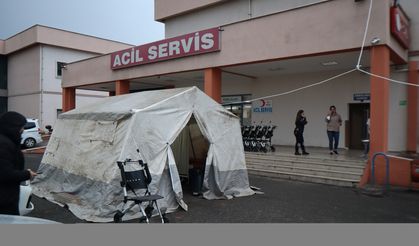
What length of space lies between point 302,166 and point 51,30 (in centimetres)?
2479

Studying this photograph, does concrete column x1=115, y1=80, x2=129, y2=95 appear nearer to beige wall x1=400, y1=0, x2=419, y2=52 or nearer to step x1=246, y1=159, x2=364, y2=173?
step x1=246, y1=159, x2=364, y2=173

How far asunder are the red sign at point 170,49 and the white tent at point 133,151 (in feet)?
17.6

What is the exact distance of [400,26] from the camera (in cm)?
1057

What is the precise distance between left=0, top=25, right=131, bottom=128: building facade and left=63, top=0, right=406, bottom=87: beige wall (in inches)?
654

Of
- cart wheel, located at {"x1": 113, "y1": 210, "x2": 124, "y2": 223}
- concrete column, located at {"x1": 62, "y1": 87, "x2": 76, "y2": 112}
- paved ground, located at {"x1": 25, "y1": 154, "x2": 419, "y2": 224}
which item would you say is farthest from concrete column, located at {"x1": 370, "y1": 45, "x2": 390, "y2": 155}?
concrete column, located at {"x1": 62, "y1": 87, "x2": 76, "y2": 112}

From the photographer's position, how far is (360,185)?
9.13 meters

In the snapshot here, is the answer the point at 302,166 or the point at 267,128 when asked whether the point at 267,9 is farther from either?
the point at 302,166

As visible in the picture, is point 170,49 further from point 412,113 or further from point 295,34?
point 412,113

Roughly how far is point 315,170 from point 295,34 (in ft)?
14.5

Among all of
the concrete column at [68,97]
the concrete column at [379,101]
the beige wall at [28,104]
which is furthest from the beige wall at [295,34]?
the beige wall at [28,104]

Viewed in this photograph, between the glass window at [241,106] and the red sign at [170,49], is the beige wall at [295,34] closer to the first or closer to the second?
the red sign at [170,49]

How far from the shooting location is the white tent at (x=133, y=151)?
6703 millimetres

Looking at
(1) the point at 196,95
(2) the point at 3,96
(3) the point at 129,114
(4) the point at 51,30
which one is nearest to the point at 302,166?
(1) the point at 196,95

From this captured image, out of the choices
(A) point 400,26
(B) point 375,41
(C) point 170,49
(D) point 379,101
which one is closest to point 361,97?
(A) point 400,26
